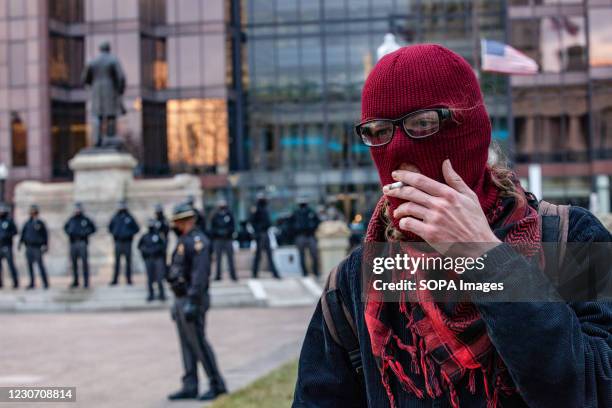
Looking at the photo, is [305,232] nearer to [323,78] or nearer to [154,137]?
[323,78]

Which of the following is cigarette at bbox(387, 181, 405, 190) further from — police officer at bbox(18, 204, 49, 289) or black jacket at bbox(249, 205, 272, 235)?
police officer at bbox(18, 204, 49, 289)

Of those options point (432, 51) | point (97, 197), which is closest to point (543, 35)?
point (97, 197)

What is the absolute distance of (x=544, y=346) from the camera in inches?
58.9

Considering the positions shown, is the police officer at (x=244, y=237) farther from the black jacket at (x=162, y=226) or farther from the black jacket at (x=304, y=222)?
the black jacket at (x=162, y=226)

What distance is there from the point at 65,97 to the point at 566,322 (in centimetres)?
4726

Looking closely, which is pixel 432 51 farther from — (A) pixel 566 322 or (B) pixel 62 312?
(B) pixel 62 312

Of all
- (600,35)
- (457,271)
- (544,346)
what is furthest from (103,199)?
(600,35)

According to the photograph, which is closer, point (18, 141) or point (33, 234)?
point (33, 234)

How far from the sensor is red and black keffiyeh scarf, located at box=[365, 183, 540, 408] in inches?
64.3

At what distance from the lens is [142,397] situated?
805cm

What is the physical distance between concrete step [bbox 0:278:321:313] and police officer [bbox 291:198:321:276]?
5.66 feet

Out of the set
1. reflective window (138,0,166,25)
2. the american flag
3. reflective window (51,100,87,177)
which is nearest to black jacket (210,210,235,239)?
the american flag

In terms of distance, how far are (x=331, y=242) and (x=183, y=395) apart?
1238 centimetres

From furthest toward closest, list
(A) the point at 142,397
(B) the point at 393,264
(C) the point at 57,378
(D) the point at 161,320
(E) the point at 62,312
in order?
1. (E) the point at 62,312
2. (D) the point at 161,320
3. (C) the point at 57,378
4. (A) the point at 142,397
5. (B) the point at 393,264
